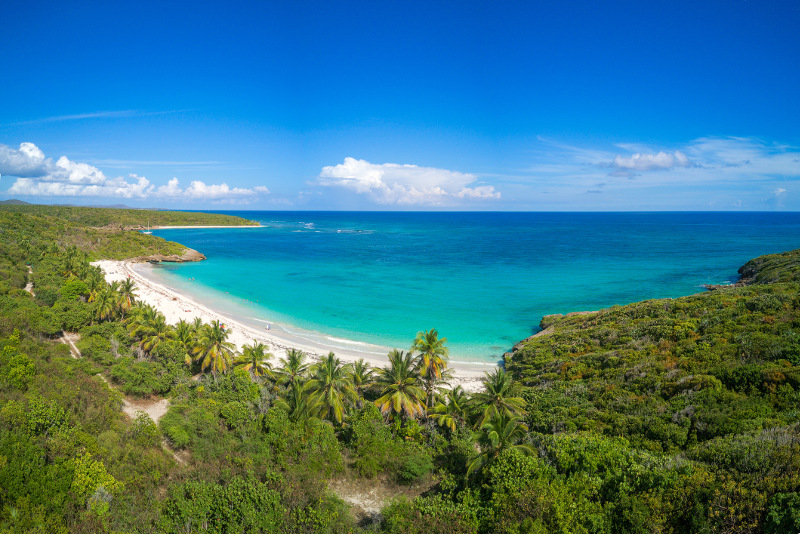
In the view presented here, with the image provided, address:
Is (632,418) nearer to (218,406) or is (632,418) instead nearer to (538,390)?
(538,390)

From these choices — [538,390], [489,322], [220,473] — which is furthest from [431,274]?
[220,473]

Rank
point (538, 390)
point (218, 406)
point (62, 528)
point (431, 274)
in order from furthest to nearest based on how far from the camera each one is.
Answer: point (431, 274)
point (538, 390)
point (218, 406)
point (62, 528)

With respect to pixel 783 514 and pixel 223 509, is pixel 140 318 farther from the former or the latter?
pixel 783 514

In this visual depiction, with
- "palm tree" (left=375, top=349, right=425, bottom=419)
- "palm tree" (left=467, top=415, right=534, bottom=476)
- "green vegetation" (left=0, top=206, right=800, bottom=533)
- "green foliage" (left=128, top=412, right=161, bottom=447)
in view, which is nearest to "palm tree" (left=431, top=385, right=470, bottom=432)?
"green vegetation" (left=0, top=206, right=800, bottom=533)

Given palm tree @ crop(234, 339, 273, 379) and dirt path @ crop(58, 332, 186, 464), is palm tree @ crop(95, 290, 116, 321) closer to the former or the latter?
dirt path @ crop(58, 332, 186, 464)

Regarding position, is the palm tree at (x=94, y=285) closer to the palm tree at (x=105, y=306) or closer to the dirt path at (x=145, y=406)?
the palm tree at (x=105, y=306)

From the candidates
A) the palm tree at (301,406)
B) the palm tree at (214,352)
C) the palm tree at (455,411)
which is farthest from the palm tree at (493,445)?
the palm tree at (214,352)
